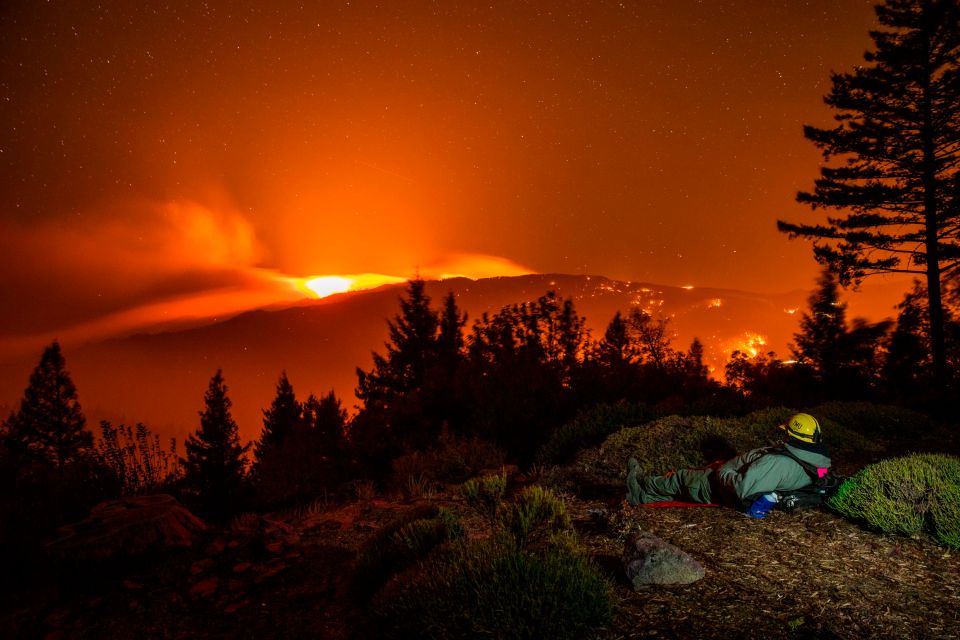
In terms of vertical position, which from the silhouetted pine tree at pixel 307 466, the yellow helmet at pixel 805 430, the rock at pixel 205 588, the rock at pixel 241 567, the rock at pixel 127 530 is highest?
the yellow helmet at pixel 805 430

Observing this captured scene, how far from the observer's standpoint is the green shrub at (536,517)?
4719mm

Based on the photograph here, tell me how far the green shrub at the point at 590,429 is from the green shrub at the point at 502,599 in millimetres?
5504

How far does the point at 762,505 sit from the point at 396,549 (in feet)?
12.0

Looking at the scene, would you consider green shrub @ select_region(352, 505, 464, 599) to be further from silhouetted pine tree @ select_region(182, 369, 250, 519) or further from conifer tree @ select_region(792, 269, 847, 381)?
conifer tree @ select_region(792, 269, 847, 381)

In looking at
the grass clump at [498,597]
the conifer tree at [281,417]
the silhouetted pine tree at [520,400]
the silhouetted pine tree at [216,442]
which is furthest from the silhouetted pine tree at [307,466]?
the grass clump at [498,597]

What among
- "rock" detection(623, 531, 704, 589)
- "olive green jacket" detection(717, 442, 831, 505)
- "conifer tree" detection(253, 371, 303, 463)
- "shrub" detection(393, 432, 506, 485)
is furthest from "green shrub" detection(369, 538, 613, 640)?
"conifer tree" detection(253, 371, 303, 463)

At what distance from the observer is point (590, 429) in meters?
9.27

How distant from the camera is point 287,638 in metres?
4.01

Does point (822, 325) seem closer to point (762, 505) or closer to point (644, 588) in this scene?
A: point (762, 505)

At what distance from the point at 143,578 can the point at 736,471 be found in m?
6.16

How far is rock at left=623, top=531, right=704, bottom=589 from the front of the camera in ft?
12.3

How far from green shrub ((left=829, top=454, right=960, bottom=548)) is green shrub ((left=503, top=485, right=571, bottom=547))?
9.08ft

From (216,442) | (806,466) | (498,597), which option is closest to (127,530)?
(498,597)

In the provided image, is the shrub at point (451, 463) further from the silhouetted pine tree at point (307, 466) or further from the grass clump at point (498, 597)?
the grass clump at point (498, 597)
